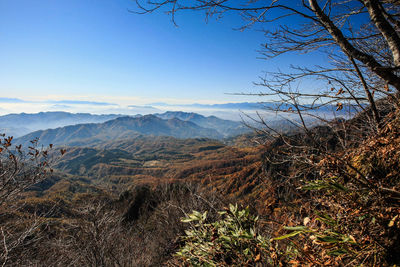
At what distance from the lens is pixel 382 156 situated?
162 centimetres

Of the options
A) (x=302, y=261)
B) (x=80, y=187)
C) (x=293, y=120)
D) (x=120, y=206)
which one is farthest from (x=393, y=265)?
(x=80, y=187)

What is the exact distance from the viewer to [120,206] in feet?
73.0

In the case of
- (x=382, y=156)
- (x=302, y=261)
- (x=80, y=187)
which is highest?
(x=382, y=156)

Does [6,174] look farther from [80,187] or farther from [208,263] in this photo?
[80,187]

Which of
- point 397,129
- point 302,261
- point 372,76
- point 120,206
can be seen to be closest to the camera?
point 302,261

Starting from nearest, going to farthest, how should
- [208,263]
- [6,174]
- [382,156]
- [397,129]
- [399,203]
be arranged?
1. [399,203]
2. [382,156]
3. [397,129]
4. [208,263]
5. [6,174]

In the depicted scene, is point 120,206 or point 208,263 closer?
point 208,263

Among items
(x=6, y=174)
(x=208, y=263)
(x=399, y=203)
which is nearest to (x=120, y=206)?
(x=6, y=174)

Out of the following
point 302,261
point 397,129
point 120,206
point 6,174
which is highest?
point 397,129

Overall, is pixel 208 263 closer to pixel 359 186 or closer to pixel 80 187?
pixel 359 186

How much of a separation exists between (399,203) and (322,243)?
62cm

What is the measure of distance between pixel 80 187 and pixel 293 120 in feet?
416

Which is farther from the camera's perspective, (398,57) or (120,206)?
(120,206)

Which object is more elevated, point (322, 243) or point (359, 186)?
point (359, 186)
